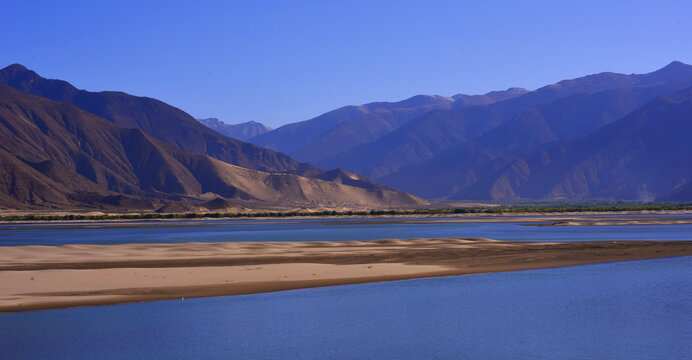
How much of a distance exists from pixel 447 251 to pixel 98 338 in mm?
27030

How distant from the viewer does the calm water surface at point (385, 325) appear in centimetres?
1900

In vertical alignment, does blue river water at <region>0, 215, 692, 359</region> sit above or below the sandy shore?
below

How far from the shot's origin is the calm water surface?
1900cm

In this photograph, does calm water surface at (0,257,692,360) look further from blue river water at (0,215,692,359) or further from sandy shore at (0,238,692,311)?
sandy shore at (0,238,692,311)

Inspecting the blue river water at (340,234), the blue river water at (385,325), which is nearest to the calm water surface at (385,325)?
the blue river water at (385,325)

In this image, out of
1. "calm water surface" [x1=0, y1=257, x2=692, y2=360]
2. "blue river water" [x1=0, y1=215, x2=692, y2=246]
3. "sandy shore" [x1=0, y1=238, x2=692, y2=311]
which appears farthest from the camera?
"blue river water" [x1=0, y1=215, x2=692, y2=246]

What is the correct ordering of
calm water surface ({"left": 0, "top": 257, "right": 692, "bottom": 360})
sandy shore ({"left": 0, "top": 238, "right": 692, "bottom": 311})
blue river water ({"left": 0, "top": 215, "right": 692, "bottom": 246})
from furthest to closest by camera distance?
blue river water ({"left": 0, "top": 215, "right": 692, "bottom": 246}) → sandy shore ({"left": 0, "top": 238, "right": 692, "bottom": 311}) → calm water surface ({"left": 0, "top": 257, "right": 692, "bottom": 360})

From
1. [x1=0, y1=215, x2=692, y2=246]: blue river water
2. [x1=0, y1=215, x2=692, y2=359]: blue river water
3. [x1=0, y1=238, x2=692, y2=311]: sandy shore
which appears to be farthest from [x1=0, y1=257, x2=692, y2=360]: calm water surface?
[x1=0, y1=215, x2=692, y2=246]: blue river water

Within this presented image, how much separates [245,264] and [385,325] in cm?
1597

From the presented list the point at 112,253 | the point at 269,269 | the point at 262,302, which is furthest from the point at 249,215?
the point at 262,302

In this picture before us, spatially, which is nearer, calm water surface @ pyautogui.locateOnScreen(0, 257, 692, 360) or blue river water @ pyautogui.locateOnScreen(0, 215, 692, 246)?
calm water surface @ pyautogui.locateOnScreen(0, 257, 692, 360)

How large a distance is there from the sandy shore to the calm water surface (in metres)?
2.13

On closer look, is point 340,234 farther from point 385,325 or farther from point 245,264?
point 385,325

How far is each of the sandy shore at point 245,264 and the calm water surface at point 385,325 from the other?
2.13 m
